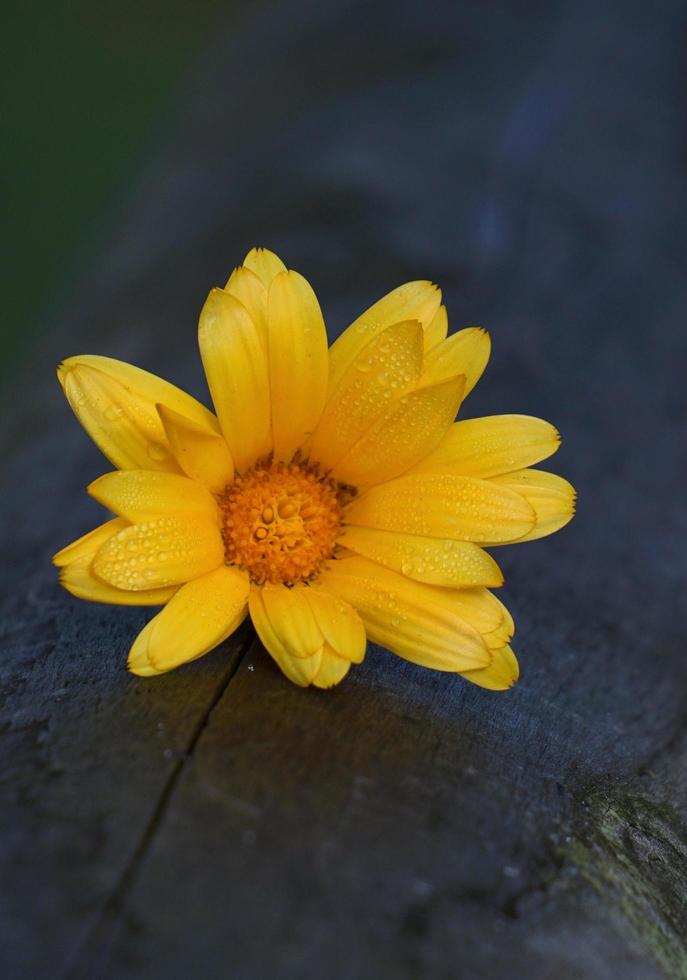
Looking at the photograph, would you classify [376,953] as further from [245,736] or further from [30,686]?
[30,686]

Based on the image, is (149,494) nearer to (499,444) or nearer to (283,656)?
(283,656)

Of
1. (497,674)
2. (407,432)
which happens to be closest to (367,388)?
(407,432)

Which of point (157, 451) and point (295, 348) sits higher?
point (295, 348)

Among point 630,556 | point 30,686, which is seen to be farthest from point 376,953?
point 630,556

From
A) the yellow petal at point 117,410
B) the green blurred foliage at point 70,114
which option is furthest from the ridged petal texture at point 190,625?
the green blurred foliage at point 70,114

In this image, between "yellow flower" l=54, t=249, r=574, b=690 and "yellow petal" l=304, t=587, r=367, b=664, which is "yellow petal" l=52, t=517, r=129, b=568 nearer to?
"yellow flower" l=54, t=249, r=574, b=690

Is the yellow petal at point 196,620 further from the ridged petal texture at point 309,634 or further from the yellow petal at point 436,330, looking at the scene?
the yellow petal at point 436,330
